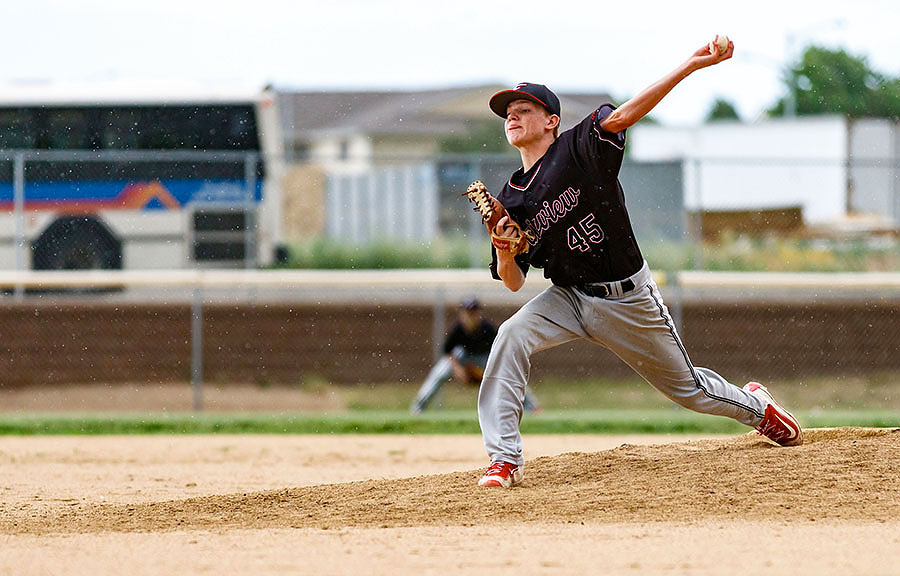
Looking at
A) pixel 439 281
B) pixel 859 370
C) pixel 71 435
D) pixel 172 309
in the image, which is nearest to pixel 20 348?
pixel 172 309

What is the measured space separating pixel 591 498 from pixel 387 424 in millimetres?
5723

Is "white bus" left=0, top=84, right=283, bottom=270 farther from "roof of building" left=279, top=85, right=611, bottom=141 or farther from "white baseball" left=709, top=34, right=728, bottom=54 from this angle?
"roof of building" left=279, top=85, right=611, bottom=141

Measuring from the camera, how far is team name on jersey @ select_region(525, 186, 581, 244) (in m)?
5.80

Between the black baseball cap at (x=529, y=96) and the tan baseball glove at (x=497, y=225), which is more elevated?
the black baseball cap at (x=529, y=96)

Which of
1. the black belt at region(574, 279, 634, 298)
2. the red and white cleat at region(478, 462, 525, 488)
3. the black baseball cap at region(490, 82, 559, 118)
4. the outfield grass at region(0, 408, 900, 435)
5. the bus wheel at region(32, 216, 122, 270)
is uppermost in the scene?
the black baseball cap at region(490, 82, 559, 118)

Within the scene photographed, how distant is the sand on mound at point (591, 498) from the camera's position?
543 cm

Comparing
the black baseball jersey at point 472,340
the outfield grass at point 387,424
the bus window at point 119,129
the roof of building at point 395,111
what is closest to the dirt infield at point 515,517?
the outfield grass at point 387,424

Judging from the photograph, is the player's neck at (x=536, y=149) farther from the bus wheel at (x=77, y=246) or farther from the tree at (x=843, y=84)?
the tree at (x=843, y=84)

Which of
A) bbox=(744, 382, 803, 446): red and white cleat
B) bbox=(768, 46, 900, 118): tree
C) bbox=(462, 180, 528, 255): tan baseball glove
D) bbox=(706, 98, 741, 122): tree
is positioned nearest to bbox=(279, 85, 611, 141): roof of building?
bbox=(768, 46, 900, 118): tree

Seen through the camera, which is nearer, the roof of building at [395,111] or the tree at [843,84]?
the tree at [843,84]

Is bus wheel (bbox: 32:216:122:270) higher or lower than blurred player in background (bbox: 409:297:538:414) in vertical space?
higher

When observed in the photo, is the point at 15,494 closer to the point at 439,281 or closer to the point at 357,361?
the point at 439,281

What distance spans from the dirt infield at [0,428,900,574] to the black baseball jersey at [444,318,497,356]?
14.1ft

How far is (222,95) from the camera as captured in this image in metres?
19.7
